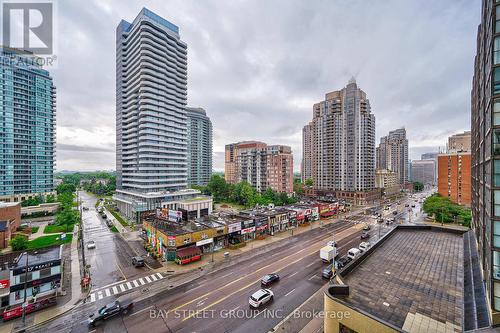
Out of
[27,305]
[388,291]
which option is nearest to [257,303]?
[388,291]

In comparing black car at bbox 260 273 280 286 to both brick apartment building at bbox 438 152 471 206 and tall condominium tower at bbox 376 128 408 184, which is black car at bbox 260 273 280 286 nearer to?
brick apartment building at bbox 438 152 471 206

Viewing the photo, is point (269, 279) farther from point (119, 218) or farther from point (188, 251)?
point (119, 218)

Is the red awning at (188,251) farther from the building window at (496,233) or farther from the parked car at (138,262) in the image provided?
the building window at (496,233)

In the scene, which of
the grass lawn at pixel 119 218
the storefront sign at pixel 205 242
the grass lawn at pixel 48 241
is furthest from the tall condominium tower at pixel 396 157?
the grass lawn at pixel 48 241

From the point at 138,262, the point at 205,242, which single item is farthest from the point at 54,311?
the point at 205,242

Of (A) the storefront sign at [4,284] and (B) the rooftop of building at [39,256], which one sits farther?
(B) the rooftop of building at [39,256]
